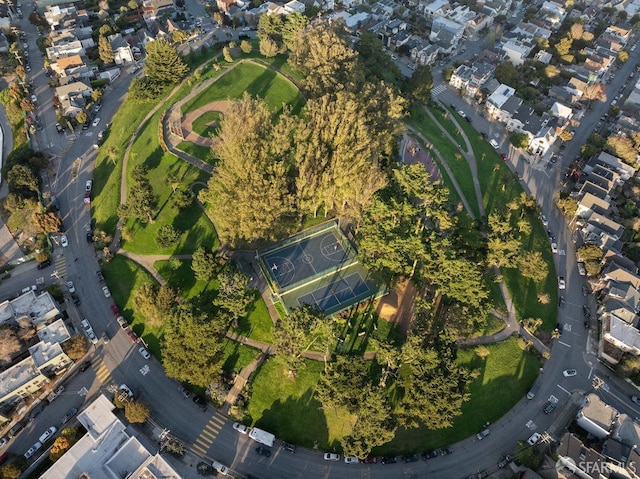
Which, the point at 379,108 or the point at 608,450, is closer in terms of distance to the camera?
the point at 608,450

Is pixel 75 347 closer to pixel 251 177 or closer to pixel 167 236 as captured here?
pixel 167 236

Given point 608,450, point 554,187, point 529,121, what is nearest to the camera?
point 608,450

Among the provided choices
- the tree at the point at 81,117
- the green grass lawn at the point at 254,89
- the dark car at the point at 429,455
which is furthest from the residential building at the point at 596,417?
the tree at the point at 81,117

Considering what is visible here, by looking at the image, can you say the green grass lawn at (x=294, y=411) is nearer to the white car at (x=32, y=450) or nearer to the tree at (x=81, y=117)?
the white car at (x=32, y=450)

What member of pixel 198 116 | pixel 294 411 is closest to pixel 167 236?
pixel 198 116

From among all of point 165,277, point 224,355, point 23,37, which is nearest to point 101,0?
point 23,37

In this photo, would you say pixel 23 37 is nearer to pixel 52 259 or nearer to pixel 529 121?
pixel 52 259

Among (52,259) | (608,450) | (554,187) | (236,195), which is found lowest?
(52,259)
